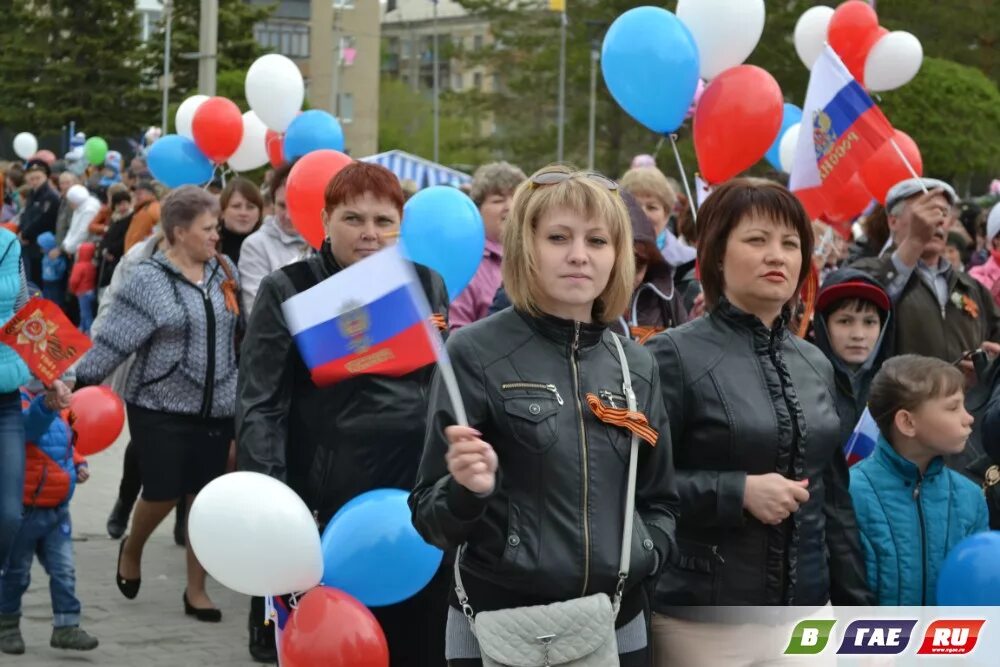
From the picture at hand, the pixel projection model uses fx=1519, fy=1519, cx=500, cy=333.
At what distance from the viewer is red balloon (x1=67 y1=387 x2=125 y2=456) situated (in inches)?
287

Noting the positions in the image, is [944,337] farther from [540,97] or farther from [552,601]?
[540,97]

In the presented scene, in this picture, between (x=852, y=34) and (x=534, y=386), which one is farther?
(x=852, y=34)

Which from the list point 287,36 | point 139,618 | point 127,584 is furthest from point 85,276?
point 287,36

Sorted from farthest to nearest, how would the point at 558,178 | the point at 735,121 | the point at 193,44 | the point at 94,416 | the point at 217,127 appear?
the point at 193,44 → the point at 217,127 → the point at 735,121 → the point at 94,416 → the point at 558,178

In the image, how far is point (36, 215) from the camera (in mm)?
20828

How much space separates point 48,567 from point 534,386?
13.9ft

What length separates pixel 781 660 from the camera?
3682 mm

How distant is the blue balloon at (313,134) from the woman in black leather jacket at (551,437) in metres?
6.29

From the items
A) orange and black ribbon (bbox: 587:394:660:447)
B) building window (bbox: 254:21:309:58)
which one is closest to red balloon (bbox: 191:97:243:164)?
orange and black ribbon (bbox: 587:394:660:447)

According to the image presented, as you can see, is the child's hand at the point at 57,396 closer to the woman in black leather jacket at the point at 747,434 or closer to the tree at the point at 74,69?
the woman in black leather jacket at the point at 747,434

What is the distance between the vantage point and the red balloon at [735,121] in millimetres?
7492

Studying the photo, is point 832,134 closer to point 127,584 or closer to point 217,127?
point 127,584

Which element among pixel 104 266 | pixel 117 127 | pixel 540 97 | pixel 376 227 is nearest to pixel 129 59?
pixel 117 127

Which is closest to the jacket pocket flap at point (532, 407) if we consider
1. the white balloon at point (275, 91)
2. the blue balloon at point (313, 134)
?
the blue balloon at point (313, 134)
